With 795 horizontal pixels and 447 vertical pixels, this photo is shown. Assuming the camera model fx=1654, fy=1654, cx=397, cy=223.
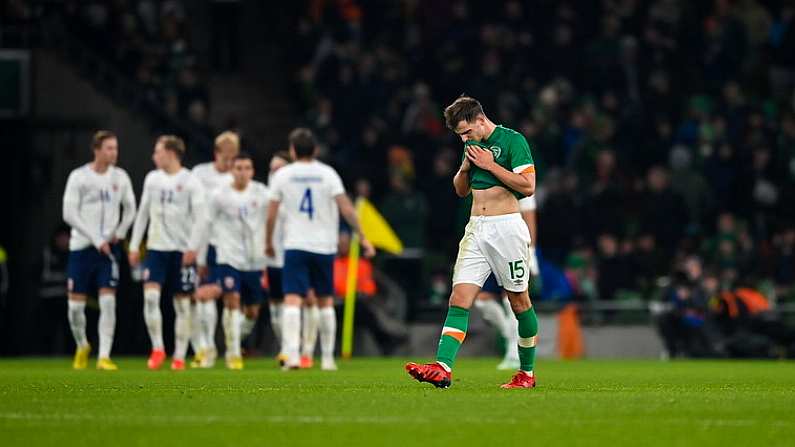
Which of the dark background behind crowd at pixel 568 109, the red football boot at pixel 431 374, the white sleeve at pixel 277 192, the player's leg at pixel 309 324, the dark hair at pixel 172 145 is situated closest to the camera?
the red football boot at pixel 431 374

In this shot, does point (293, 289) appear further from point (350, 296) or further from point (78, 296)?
point (350, 296)

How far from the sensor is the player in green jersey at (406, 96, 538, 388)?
40.6 feet

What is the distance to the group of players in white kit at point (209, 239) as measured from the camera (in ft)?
57.0

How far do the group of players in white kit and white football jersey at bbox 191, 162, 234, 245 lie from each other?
→ 0.06 feet

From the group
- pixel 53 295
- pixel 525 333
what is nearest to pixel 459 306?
pixel 525 333

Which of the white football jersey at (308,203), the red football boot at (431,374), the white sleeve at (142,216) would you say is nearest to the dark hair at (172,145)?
the white sleeve at (142,216)

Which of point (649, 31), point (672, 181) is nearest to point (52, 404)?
point (672, 181)

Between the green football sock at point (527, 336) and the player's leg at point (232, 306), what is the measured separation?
6534mm

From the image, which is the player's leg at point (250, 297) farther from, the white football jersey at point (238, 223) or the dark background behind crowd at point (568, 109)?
the dark background behind crowd at point (568, 109)

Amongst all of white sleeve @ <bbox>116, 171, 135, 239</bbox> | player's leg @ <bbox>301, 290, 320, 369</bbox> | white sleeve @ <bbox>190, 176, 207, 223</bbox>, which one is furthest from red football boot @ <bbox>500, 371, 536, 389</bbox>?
white sleeve @ <bbox>116, 171, 135, 239</bbox>

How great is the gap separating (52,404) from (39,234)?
15.7 m

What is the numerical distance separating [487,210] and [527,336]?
3.49 ft

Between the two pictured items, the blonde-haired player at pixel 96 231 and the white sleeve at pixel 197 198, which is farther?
the white sleeve at pixel 197 198

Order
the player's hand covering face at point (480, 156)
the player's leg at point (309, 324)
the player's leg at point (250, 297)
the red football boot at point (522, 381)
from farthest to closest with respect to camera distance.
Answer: the player's leg at point (250, 297)
the player's leg at point (309, 324)
the red football boot at point (522, 381)
the player's hand covering face at point (480, 156)
